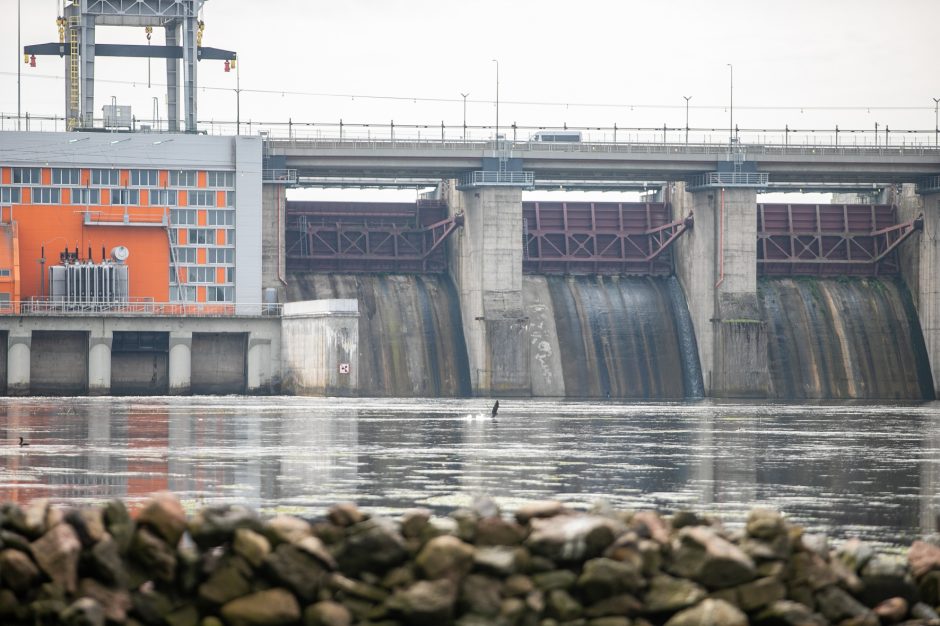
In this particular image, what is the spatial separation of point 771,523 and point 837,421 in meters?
55.7

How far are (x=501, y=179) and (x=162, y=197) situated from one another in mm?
23078

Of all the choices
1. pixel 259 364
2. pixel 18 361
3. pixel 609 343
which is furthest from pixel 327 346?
pixel 609 343

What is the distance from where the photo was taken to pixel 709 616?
18734 millimetres

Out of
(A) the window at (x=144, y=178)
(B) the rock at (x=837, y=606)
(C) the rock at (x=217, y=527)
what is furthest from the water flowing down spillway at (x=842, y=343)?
(C) the rock at (x=217, y=527)

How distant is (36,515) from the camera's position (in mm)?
19453

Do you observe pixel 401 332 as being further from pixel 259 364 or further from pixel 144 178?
pixel 144 178

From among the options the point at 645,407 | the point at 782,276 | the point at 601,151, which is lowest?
the point at 645,407

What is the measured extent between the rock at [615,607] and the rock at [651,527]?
114 centimetres

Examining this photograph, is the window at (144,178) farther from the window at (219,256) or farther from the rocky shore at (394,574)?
the rocky shore at (394,574)

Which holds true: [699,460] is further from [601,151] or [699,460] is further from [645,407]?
[601,151]

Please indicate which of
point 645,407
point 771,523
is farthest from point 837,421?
point 771,523

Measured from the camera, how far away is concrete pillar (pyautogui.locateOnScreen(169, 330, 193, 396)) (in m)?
99.6

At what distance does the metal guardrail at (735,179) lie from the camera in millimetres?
105875

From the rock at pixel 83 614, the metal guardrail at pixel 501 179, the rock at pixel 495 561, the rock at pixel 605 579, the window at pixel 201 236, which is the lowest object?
the rock at pixel 83 614
